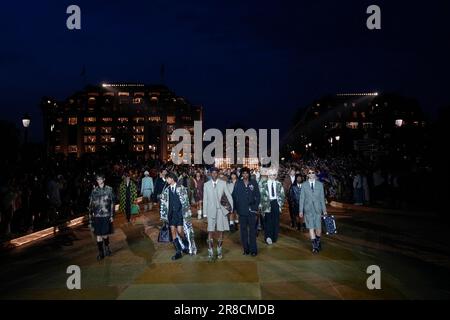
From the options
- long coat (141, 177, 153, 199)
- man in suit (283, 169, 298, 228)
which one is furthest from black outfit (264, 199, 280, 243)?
long coat (141, 177, 153, 199)

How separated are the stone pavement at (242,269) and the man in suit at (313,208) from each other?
1.22 feet

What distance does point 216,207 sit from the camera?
10445mm

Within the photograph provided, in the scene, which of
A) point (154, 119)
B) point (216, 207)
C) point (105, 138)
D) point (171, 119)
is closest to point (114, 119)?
point (105, 138)

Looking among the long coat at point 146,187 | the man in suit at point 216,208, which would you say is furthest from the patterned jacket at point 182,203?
the long coat at point 146,187

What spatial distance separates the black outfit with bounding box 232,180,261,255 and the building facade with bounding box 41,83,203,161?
127260mm

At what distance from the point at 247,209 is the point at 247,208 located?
0.02 meters

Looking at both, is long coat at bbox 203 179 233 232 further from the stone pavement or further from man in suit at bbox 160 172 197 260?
the stone pavement

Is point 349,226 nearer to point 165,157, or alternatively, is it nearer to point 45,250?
point 45,250

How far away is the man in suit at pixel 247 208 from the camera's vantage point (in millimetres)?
10477

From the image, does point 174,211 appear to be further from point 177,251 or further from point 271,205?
point 271,205

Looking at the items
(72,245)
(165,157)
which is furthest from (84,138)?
(72,245)

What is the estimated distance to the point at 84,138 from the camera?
5605 inches

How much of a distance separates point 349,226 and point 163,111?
139 m

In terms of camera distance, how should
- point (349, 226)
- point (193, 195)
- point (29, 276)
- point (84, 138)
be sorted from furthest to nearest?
point (84, 138) < point (193, 195) < point (349, 226) < point (29, 276)
